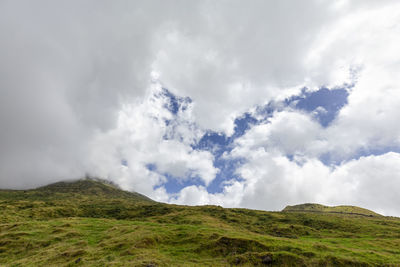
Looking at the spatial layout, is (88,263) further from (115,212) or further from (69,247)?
(115,212)

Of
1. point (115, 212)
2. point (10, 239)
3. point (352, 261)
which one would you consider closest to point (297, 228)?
point (352, 261)

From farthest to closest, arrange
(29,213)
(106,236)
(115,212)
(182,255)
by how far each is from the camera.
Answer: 1. (115,212)
2. (29,213)
3. (106,236)
4. (182,255)

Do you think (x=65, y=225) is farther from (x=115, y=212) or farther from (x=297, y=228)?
(x=297, y=228)

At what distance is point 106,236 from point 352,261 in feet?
122

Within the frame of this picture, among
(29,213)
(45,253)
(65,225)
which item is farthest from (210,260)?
(29,213)

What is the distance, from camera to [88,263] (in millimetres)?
23406

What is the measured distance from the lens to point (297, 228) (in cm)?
4716

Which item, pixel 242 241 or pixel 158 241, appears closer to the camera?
pixel 242 241

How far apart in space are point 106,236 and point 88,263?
504 inches

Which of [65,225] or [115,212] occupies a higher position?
[115,212]

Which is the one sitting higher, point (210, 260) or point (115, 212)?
point (115, 212)

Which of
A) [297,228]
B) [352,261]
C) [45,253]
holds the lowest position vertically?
[45,253]

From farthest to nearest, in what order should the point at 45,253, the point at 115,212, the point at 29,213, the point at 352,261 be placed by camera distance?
the point at 115,212, the point at 29,213, the point at 45,253, the point at 352,261

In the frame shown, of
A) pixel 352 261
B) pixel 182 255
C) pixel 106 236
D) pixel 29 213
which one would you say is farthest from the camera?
pixel 29 213
